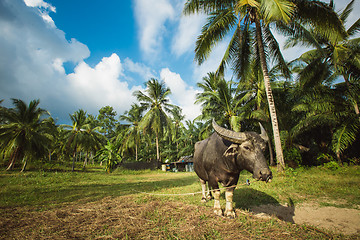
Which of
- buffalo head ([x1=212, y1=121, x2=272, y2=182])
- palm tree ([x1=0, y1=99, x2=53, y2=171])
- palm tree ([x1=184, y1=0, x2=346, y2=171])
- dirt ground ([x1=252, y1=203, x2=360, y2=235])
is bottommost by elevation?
dirt ground ([x1=252, y1=203, x2=360, y2=235])

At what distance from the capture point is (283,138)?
11992mm

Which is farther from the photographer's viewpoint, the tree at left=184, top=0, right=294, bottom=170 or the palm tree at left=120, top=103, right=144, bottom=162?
the palm tree at left=120, top=103, right=144, bottom=162

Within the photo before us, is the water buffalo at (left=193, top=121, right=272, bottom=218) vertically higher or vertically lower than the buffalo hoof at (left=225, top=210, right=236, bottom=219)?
higher

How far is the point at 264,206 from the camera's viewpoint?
414 cm

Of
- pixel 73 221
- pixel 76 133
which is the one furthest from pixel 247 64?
pixel 76 133

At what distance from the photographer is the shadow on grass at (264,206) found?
144 inches

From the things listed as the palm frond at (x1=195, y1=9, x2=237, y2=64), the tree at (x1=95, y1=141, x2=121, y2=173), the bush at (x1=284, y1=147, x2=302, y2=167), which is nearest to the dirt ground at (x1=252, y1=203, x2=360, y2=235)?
the palm frond at (x1=195, y1=9, x2=237, y2=64)

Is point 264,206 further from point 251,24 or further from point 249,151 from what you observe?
point 251,24

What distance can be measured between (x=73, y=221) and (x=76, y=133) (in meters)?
20.8

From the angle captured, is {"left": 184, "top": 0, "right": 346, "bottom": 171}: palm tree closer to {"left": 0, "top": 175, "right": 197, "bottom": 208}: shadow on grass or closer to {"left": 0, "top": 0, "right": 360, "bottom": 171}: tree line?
{"left": 0, "top": 0, "right": 360, "bottom": 171}: tree line

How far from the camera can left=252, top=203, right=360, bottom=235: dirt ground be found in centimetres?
296

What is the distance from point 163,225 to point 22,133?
59.4 ft

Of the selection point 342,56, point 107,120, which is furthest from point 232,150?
point 107,120

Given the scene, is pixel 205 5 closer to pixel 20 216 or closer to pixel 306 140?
pixel 20 216
